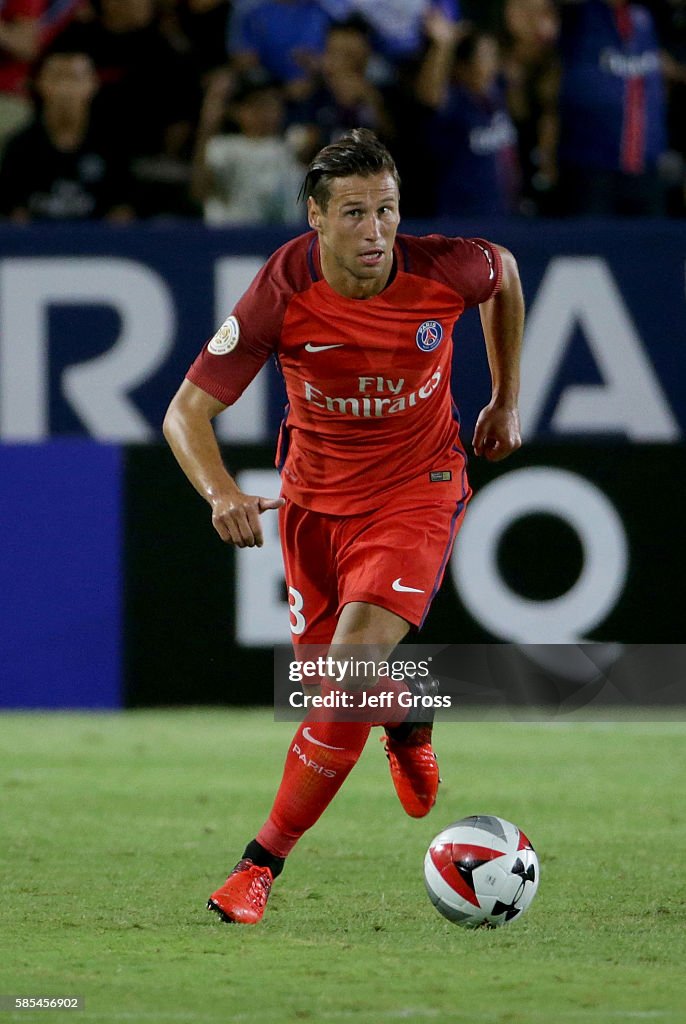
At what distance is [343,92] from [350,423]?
6086 mm

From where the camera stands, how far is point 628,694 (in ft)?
30.3

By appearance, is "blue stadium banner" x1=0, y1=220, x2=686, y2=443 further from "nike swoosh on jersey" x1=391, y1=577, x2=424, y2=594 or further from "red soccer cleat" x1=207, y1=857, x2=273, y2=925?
"red soccer cleat" x1=207, y1=857, x2=273, y2=925

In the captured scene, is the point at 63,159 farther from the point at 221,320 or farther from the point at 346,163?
the point at 346,163

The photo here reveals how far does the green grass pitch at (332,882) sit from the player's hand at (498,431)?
139 cm

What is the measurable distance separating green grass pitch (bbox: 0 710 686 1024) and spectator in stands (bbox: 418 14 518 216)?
3654mm

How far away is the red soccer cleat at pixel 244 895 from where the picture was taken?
4.86 metres

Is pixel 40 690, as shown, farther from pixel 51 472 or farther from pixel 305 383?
pixel 305 383

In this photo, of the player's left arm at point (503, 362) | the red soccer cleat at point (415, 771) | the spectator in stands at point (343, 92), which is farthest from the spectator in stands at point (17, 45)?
the red soccer cleat at point (415, 771)

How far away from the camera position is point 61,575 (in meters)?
9.40

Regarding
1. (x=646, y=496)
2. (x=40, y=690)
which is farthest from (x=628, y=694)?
(x=40, y=690)

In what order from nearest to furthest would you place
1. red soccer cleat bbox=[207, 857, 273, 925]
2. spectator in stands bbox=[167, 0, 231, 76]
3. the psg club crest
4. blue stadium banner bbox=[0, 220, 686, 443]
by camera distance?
red soccer cleat bbox=[207, 857, 273, 925] < the psg club crest < blue stadium banner bbox=[0, 220, 686, 443] < spectator in stands bbox=[167, 0, 231, 76]

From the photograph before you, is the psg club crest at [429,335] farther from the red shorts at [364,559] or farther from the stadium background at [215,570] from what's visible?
the stadium background at [215,570]

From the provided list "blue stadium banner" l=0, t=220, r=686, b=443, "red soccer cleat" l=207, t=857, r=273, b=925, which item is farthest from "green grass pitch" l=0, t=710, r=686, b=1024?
"blue stadium banner" l=0, t=220, r=686, b=443

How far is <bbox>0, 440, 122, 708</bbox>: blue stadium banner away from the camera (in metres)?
9.36
